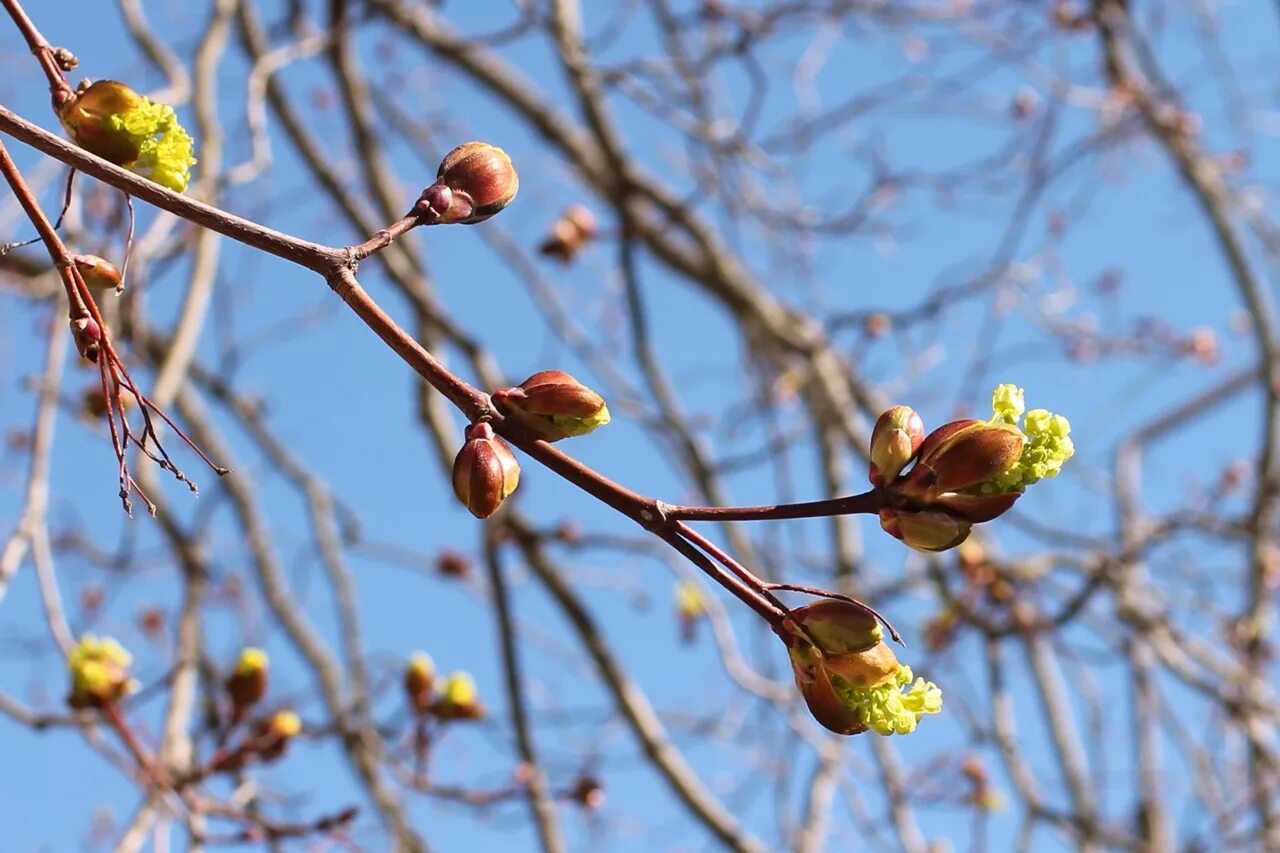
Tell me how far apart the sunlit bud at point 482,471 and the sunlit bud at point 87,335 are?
0.24 metres

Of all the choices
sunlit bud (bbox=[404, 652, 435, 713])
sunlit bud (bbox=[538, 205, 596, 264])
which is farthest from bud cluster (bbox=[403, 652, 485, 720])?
sunlit bud (bbox=[538, 205, 596, 264])

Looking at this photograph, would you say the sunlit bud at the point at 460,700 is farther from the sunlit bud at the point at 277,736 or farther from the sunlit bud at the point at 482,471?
the sunlit bud at the point at 482,471

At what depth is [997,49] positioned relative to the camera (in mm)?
3707

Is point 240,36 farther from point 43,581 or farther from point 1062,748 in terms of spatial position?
point 1062,748

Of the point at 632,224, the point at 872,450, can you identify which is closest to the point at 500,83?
the point at 632,224

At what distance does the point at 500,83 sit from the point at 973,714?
205 cm

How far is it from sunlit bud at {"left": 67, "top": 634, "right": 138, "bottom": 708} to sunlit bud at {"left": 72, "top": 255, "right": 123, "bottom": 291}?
968 mm

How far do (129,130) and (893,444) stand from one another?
546 mm

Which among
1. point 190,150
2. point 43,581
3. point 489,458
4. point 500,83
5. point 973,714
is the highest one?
point 500,83

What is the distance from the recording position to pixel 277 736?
5.74 ft

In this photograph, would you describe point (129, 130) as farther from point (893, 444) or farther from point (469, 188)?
point (893, 444)

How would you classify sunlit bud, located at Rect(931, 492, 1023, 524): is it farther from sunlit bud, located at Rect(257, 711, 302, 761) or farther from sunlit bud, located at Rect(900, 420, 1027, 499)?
sunlit bud, located at Rect(257, 711, 302, 761)

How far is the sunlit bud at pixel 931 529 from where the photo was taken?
0.76 m

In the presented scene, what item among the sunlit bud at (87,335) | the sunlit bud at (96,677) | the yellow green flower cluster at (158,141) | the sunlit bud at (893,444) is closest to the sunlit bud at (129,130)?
the yellow green flower cluster at (158,141)
